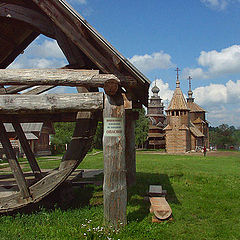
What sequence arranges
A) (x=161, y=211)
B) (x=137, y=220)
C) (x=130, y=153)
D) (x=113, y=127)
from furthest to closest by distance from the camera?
(x=130, y=153), (x=161, y=211), (x=137, y=220), (x=113, y=127)

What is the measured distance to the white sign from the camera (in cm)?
457

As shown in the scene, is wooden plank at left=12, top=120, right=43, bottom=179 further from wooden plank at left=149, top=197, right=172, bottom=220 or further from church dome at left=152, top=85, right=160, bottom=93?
church dome at left=152, top=85, right=160, bottom=93

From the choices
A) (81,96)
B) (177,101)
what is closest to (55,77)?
(81,96)

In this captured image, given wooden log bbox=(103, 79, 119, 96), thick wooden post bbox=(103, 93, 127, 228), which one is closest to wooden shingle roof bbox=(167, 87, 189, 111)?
thick wooden post bbox=(103, 93, 127, 228)

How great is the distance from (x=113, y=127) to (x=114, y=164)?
2.19 feet

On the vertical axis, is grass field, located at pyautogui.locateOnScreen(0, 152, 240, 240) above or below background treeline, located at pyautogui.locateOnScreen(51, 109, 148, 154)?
below

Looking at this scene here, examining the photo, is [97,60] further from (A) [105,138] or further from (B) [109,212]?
(B) [109,212]

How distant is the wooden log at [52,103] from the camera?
184 inches

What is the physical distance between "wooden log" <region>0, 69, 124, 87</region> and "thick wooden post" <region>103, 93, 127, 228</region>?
1.29 feet

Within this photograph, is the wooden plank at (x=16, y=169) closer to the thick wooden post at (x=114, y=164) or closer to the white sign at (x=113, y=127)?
the thick wooden post at (x=114, y=164)

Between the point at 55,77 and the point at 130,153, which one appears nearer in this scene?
the point at 55,77

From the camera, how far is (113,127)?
15.0ft

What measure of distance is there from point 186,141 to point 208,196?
107 ft

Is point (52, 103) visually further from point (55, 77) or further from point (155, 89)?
point (155, 89)
